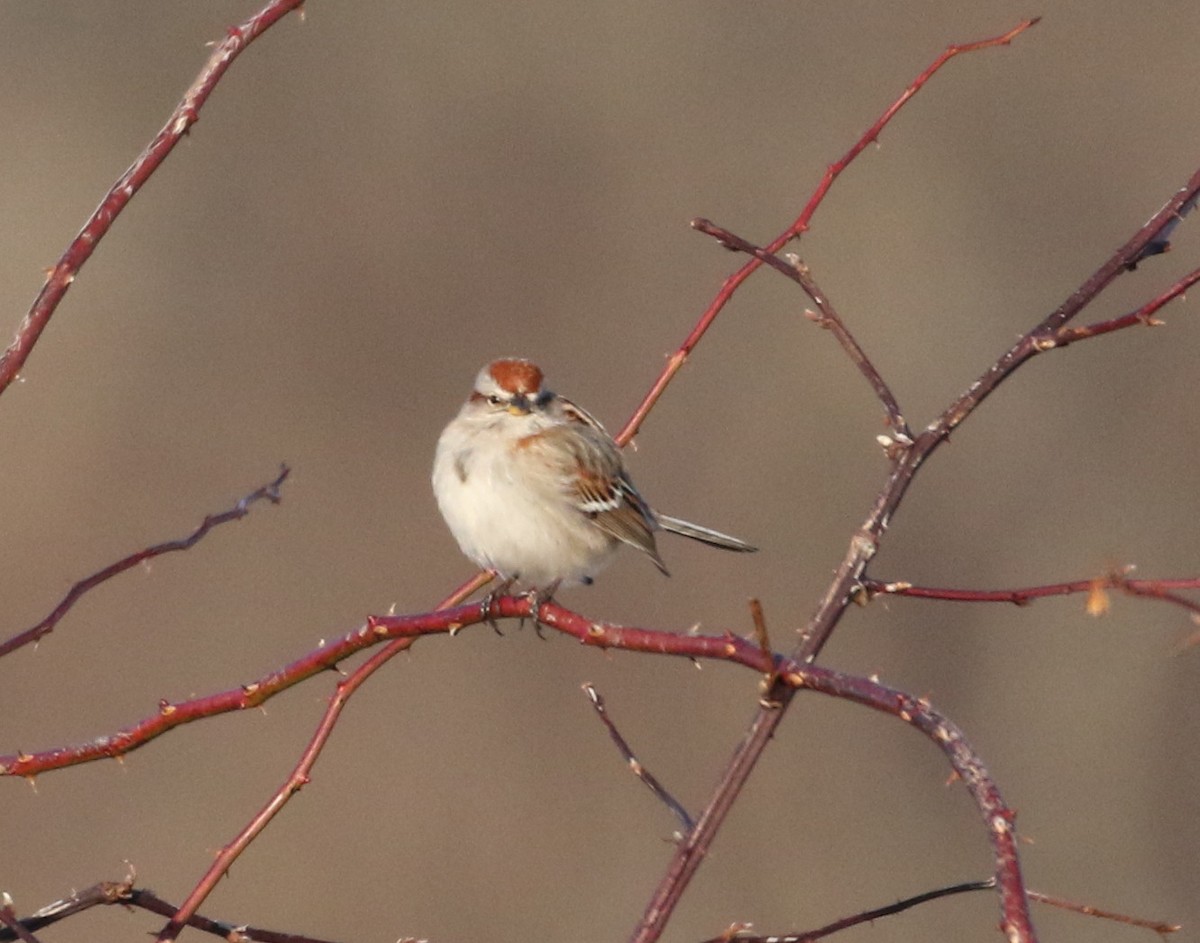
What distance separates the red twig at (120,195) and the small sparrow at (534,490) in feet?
5.86

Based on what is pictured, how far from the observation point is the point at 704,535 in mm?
4395

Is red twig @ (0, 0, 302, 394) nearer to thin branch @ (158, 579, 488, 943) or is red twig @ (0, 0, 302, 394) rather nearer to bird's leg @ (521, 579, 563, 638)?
thin branch @ (158, 579, 488, 943)

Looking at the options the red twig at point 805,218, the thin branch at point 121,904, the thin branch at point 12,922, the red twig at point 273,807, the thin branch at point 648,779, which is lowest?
the thin branch at point 12,922

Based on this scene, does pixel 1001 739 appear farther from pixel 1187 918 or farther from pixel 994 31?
pixel 994 31

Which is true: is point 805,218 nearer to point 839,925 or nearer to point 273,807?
point 839,925

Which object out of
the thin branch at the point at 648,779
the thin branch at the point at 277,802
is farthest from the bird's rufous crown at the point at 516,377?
the thin branch at the point at 648,779

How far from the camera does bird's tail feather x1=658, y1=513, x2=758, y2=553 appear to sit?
418 centimetres

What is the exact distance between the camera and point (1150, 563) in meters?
9.73

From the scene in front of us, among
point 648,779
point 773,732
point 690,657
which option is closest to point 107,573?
point 648,779

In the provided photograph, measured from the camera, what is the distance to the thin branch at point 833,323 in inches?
93.0

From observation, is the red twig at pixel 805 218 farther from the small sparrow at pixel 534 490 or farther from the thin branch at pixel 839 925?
the small sparrow at pixel 534 490

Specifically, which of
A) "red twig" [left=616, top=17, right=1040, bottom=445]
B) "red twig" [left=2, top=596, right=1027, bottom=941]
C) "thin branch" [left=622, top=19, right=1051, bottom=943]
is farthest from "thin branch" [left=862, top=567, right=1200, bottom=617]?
"red twig" [left=616, top=17, right=1040, bottom=445]

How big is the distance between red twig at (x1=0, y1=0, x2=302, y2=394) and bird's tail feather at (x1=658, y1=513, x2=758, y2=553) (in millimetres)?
2000

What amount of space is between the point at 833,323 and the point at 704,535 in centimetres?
197
